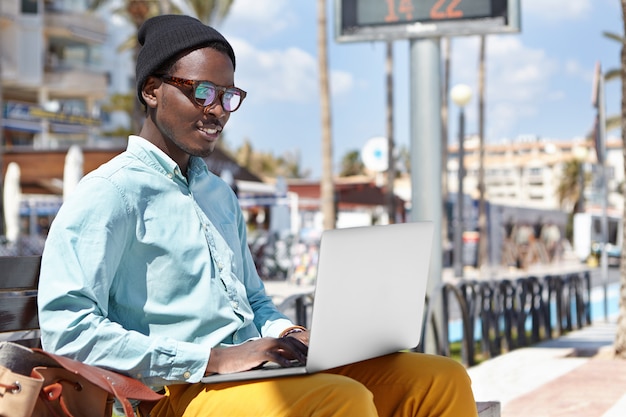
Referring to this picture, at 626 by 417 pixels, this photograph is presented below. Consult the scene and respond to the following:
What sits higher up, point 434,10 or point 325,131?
point 434,10

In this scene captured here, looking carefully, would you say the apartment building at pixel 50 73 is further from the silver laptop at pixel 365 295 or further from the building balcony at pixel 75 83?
the silver laptop at pixel 365 295

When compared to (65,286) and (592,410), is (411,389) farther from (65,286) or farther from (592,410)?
(592,410)

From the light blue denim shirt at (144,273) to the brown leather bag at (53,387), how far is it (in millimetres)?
161

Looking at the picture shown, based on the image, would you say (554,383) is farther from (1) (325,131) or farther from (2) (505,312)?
(1) (325,131)

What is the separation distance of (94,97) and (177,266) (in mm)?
63406

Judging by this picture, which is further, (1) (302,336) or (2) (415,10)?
(2) (415,10)

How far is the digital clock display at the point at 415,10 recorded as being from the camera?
7168mm

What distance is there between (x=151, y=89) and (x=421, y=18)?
489 centimetres

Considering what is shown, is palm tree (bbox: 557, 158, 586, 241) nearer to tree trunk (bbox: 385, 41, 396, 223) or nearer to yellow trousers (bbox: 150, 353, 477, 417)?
tree trunk (bbox: 385, 41, 396, 223)

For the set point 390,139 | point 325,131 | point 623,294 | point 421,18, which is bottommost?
point 623,294

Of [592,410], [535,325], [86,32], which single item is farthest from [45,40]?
[592,410]

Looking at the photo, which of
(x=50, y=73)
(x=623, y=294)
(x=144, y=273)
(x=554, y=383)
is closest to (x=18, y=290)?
(x=144, y=273)

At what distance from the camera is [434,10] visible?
724 cm

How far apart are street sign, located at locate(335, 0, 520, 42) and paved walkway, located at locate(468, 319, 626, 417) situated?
8.28 feet
